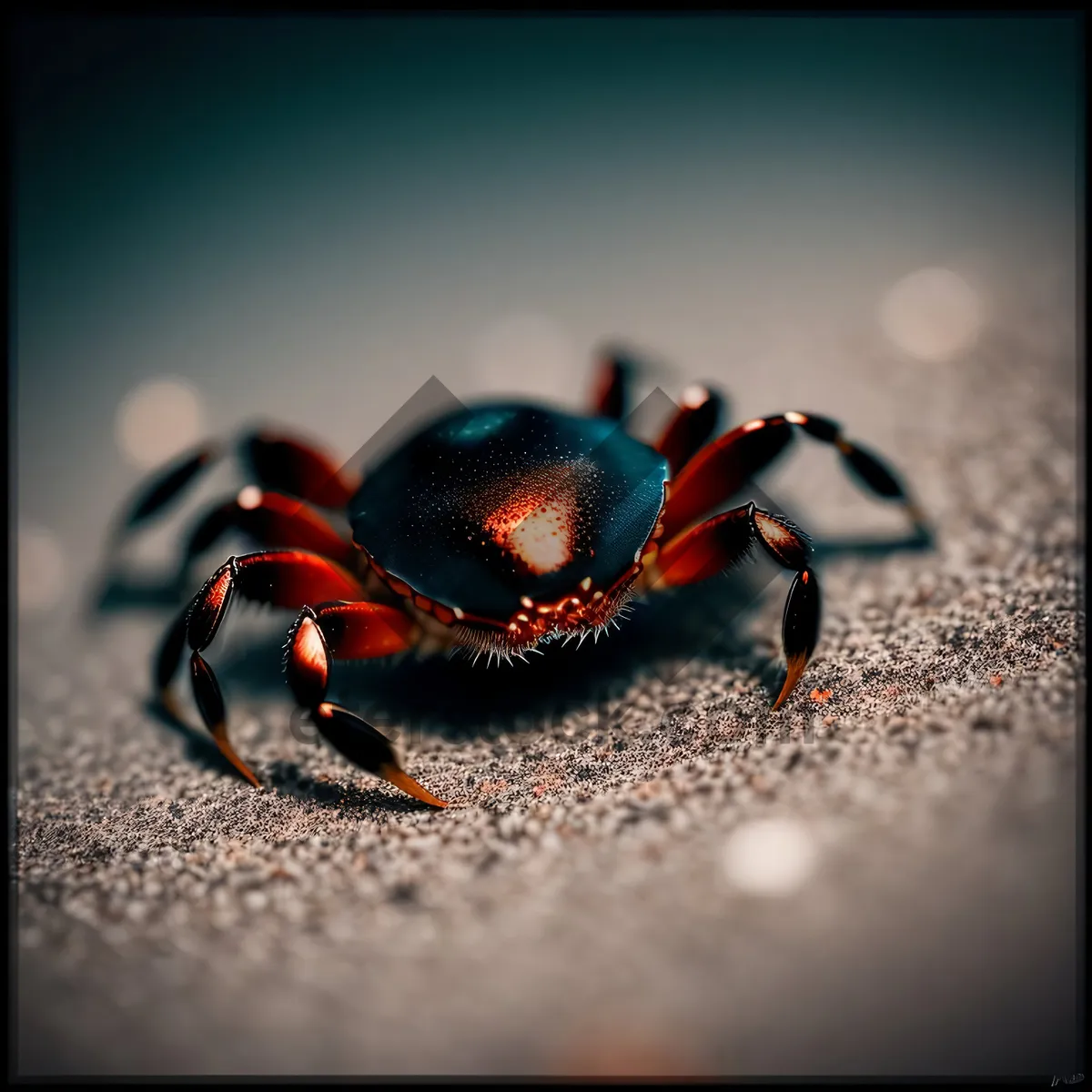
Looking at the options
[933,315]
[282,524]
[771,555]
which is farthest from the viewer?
[933,315]

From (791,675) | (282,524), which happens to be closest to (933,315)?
(791,675)

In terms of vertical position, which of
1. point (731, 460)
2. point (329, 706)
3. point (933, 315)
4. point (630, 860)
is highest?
point (933, 315)

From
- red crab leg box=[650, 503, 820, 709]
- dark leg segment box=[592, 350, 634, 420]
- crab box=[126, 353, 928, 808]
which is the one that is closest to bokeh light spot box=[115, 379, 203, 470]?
crab box=[126, 353, 928, 808]

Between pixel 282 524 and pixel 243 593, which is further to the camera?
pixel 282 524

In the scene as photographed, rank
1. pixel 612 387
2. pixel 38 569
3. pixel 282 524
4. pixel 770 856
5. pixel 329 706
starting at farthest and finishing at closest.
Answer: pixel 38 569
pixel 612 387
pixel 282 524
pixel 329 706
pixel 770 856

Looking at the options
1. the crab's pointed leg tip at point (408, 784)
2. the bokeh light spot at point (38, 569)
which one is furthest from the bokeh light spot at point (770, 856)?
the bokeh light spot at point (38, 569)

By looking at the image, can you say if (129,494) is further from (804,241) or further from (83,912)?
(804,241)

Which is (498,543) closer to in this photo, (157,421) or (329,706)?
(329,706)
